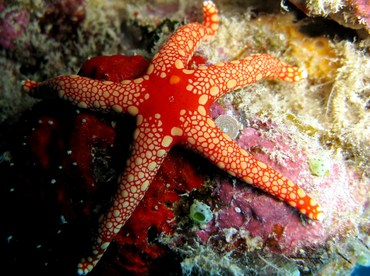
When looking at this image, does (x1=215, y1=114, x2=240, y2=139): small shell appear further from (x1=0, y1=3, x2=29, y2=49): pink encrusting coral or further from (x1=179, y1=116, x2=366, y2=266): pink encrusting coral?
(x1=0, y1=3, x2=29, y2=49): pink encrusting coral

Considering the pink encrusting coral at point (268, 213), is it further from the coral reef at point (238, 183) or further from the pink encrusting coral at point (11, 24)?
the pink encrusting coral at point (11, 24)

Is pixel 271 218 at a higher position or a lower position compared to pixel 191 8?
lower

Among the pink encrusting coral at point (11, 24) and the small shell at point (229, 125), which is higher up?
the small shell at point (229, 125)

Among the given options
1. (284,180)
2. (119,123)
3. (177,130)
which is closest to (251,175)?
(284,180)

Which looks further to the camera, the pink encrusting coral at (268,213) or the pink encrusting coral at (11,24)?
the pink encrusting coral at (11,24)

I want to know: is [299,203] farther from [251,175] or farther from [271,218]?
[251,175]

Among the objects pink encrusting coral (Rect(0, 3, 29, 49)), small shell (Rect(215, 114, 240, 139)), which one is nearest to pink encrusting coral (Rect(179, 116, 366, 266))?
small shell (Rect(215, 114, 240, 139))

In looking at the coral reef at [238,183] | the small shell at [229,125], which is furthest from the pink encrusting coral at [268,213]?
the small shell at [229,125]
